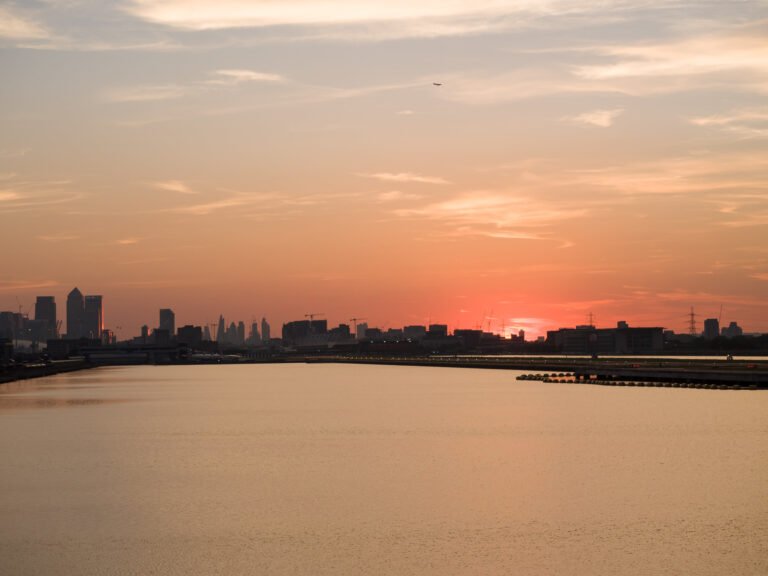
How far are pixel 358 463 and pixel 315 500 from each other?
13.2 meters

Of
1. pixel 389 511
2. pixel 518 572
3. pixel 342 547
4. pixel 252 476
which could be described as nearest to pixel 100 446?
pixel 252 476

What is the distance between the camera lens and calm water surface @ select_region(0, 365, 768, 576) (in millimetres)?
36812

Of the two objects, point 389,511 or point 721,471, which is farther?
point 721,471

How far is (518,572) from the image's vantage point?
34.5 meters

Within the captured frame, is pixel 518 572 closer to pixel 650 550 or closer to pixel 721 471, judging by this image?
pixel 650 550

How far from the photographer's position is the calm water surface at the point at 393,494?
36812mm

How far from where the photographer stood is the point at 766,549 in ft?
121

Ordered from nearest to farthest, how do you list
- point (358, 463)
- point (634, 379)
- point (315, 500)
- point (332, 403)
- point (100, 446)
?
point (315, 500)
point (358, 463)
point (100, 446)
point (332, 403)
point (634, 379)

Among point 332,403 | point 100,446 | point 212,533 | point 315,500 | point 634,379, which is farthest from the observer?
point 634,379

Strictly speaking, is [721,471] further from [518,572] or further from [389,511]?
[518,572]

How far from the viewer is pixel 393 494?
49969 millimetres

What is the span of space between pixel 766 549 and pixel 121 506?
84.9ft

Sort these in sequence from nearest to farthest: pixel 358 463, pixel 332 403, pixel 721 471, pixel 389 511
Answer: pixel 389 511, pixel 721 471, pixel 358 463, pixel 332 403

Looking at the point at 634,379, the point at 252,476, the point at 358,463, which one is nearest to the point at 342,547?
the point at 252,476
